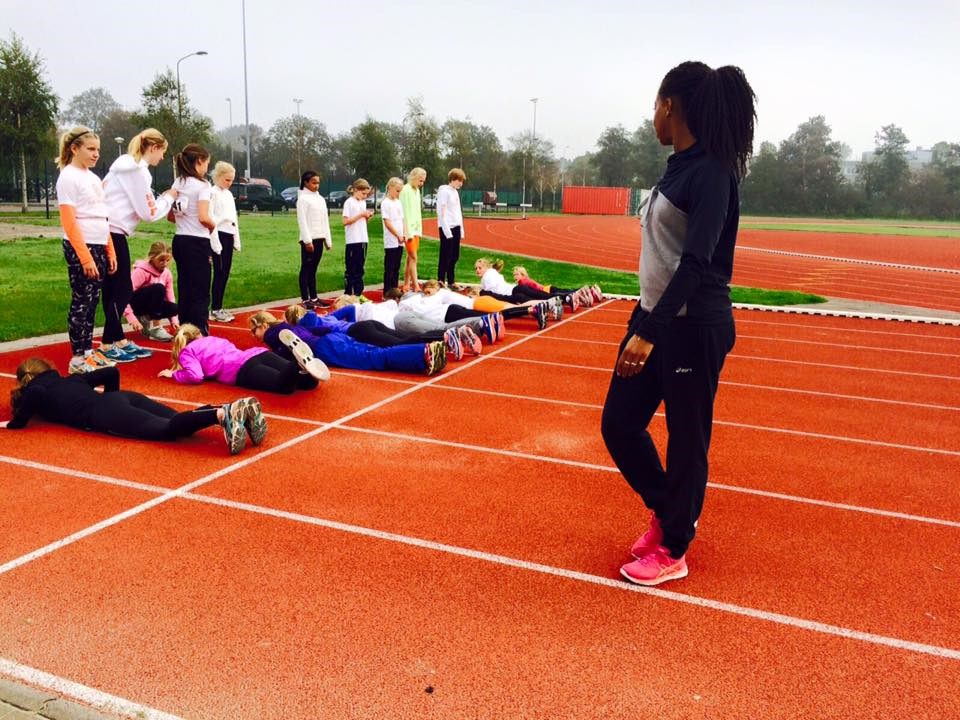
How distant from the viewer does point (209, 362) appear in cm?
653

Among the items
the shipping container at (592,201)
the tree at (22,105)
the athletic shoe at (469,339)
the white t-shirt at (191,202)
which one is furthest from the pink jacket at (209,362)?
the shipping container at (592,201)

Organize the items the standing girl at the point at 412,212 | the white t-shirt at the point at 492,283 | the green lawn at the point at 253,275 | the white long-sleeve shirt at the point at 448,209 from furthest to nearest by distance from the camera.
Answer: the white long-sleeve shirt at the point at 448,209
the standing girl at the point at 412,212
the white t-shirt at the point at 492,283
the green lawn at the point at 253,275

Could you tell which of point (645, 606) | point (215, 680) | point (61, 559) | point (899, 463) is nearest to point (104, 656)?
point (215, 680)

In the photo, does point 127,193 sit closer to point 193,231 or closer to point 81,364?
point 193,231

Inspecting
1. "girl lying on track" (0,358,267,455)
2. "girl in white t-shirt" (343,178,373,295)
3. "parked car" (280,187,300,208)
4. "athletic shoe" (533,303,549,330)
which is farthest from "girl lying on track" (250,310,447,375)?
"parked car" (280,187,300,208)

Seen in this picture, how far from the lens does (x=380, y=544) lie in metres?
3.70

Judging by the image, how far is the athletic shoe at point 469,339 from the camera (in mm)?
7845

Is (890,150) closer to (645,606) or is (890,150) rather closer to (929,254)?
(929,254)

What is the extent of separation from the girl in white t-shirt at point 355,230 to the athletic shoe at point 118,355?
159 inches

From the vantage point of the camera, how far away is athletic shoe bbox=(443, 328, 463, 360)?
7.66 meters

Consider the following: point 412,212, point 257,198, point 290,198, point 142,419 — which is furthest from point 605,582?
point 290,198

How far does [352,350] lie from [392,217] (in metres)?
4.48

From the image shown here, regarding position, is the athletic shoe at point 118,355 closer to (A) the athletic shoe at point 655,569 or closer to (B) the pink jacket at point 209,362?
(B) the pink jacket at point 209,362

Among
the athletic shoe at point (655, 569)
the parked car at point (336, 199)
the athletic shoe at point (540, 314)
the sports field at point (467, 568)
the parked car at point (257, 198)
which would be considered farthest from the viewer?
the parked car at point (336, 199)
